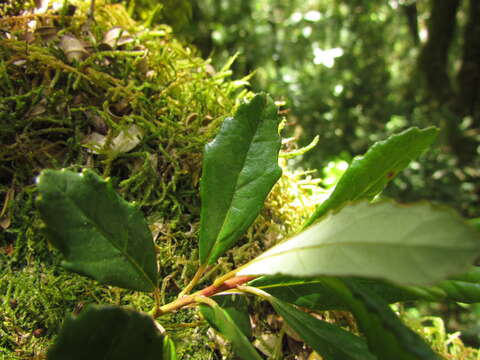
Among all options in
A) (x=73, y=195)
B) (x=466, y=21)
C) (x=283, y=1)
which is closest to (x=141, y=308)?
(x=73, y=195)

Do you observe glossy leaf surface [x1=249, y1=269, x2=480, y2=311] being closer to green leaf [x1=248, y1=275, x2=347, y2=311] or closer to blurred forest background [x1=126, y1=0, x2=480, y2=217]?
green leaf [x1=248, y1=275, x2=347, y2=311]

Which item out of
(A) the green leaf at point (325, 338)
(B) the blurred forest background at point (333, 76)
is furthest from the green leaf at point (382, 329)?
(B) the blurred forest background at point (333, 76)

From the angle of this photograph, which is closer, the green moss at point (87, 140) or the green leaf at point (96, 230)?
the green leaf at point (96, 230)

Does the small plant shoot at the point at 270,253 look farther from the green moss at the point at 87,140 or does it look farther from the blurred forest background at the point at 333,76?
the blurred forest background at the point at 333,76

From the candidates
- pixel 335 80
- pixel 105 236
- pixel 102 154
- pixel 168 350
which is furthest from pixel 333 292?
pixel 335 80

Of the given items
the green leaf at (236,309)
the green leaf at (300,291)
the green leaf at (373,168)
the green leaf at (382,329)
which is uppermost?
the green leaf at (373,168)

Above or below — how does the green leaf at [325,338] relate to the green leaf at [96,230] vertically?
below

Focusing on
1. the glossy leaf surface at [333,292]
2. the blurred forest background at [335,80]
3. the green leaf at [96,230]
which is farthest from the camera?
the blurred forest background at [335,80]
